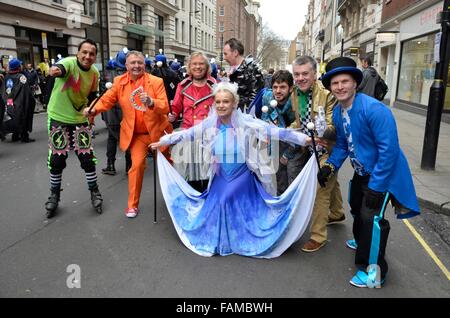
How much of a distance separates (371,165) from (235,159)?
4.27 ft

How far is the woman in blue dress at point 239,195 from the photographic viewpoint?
3.56 m

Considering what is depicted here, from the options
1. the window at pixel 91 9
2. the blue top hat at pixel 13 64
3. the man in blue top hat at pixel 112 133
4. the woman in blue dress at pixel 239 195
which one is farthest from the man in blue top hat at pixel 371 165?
the window at pixel 91 9

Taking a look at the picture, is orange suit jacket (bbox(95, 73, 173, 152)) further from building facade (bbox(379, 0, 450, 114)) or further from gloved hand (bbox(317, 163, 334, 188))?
building facade (bbox(379, 0, 450, 114))

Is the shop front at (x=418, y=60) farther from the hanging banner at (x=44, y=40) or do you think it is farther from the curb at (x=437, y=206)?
the hanging banner at (x=44, y=40)

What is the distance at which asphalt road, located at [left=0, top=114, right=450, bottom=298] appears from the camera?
3014 millimetres

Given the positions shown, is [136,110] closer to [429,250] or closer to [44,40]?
[429,250]

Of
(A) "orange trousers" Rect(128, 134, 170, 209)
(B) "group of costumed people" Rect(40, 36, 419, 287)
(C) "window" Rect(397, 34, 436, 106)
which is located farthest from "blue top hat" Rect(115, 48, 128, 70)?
(C) "window" Rect(397, 34, 436, 106)

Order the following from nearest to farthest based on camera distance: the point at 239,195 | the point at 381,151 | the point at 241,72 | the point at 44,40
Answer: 1. the point at 381,151
2. the point at 239,195
3. the point at 241,72
4. the point at 44,40

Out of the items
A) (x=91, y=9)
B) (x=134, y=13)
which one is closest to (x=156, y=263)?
(x=91, y=9)

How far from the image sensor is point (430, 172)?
6.60m
